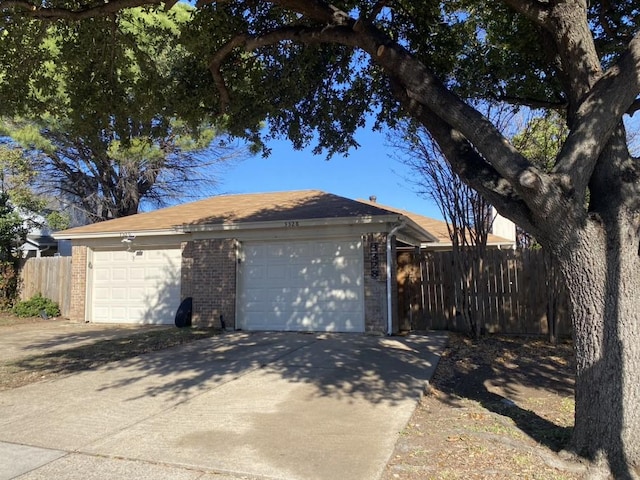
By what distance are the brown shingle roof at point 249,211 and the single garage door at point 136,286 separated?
79 centimetres

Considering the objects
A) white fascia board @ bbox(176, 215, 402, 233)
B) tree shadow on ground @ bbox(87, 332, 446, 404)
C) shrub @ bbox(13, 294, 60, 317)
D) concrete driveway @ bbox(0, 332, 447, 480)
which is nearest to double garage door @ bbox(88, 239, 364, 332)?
white fascia board @ bbox(176, 215, 402, 233)

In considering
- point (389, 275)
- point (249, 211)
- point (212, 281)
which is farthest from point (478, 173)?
point (249, 211)

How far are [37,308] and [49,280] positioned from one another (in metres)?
1.00

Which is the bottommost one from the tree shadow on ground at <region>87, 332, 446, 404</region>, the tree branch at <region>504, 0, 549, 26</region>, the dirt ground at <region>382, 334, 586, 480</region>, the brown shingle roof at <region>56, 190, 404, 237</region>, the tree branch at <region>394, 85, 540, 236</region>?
the dirt ground at <region>382, 334, 586, 480</region>

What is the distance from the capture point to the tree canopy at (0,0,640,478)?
427 cm

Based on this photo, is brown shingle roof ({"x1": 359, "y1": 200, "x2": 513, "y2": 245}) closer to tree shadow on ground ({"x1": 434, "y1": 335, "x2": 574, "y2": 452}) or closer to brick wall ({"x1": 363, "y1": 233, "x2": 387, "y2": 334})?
brick wall ({"x1": 363, "y1": 233, "x2": 387, "y2": 334})

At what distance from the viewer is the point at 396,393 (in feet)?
21.2

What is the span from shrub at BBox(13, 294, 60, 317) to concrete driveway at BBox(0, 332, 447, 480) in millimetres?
9040

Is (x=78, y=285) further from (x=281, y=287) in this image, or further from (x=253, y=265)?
(x=281, y=287)

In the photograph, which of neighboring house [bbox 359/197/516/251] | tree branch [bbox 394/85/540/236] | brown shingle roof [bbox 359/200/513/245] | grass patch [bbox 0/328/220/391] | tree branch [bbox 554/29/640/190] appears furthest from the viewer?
brown shingle roof [bbox 359/200/513/245]

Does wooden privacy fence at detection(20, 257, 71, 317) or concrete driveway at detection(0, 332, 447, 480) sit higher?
wooden privacy fence at detection(20, 257, 71, 317)

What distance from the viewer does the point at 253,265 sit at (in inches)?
509

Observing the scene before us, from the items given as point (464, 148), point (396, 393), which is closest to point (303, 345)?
point (396, 393)

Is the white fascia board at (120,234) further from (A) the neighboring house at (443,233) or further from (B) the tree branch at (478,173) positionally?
(B) the tree branch at (478,173)
